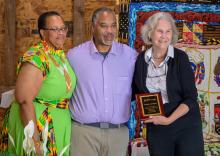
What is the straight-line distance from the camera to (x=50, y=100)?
2.71m

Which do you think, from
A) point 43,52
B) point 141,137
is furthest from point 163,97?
point 141,137

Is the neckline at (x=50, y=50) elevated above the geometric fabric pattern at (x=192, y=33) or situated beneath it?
situated beneath

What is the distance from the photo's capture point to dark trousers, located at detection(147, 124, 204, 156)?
9.10ft

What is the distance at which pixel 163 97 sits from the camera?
2842 mm

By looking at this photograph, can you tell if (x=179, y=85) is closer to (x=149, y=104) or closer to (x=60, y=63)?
(x=149, y=104)

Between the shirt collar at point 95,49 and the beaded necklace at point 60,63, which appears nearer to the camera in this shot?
the beaded necklace at point 60,63

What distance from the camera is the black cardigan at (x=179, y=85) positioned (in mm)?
2785

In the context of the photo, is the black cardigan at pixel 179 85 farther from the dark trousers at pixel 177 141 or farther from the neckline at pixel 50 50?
the neckline at pixel 50 50

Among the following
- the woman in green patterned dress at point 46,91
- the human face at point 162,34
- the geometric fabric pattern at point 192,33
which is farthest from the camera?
the geometric fabric pattern at point 192,33

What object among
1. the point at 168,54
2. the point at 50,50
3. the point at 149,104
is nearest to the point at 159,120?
the point at 149,104

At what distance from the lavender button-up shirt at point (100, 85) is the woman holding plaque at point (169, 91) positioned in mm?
131

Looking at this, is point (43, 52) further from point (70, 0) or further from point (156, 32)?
point (70, 0)

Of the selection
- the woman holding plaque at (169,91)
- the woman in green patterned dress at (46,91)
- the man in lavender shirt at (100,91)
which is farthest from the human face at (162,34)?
the woman in green patterned dress at (46,91)

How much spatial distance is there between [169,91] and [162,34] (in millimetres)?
404
